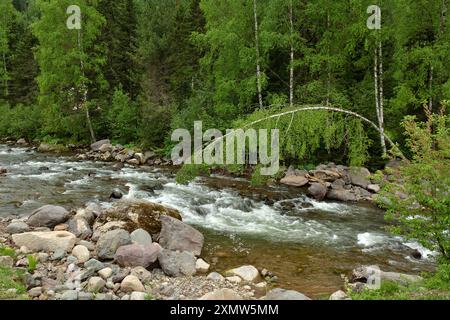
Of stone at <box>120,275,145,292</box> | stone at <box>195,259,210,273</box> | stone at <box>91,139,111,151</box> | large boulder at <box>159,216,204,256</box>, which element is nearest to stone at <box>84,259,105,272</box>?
stone at <box>120,275,145,292</box>

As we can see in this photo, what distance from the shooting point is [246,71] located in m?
21.1

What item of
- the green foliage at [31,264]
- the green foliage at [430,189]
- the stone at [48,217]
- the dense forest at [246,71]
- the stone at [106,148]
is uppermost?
the dense forest at [246,71]

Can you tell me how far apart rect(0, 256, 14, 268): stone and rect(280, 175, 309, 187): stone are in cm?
1239

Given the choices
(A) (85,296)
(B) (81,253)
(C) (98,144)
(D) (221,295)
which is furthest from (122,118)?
(D) (221,295)

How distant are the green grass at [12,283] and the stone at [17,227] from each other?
108 inches

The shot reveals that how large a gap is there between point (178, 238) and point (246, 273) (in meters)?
2.25

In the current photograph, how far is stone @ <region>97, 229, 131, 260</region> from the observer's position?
898cm

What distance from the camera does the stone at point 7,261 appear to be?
7966mm

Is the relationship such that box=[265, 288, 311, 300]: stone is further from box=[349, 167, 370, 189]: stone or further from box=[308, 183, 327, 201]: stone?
box=[349, 167, 370, 189]: stone

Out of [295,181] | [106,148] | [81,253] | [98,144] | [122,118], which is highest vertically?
[122,118]

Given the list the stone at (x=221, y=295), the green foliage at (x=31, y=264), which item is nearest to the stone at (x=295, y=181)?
the stone at (x=221, y=295)

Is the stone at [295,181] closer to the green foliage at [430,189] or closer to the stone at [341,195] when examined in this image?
the stone at [341,195]

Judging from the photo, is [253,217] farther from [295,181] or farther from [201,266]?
[295,181]
